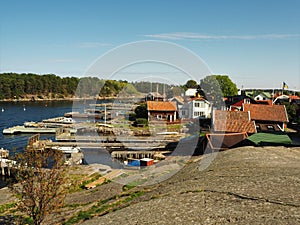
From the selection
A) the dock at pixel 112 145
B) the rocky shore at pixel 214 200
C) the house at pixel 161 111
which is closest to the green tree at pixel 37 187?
the rocky shore at pixel 214 200

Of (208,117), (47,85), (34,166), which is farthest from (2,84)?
(34,166)

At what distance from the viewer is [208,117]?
54188 mm

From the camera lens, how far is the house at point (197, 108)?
52844 mm

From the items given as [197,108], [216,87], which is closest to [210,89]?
[216,87]

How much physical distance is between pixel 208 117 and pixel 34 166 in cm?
4203

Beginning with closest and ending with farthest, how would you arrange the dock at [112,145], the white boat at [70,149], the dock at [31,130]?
the white boat at [70,149]
the dock at [112,145]
the dock at [31,130]

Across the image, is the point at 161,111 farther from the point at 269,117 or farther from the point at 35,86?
the point at 35,86

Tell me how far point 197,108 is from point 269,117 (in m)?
15.2

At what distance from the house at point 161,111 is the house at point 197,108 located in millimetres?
2452

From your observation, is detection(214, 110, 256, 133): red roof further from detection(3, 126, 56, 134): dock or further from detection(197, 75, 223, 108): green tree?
detection(3, 126, 56, 134): dock

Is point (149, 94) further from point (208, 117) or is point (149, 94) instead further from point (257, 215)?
point (257, 215)

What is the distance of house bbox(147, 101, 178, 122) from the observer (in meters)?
53.5

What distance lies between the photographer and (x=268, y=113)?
40.2m

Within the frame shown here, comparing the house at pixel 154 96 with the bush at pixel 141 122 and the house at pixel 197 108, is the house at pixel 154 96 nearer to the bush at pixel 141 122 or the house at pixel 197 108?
the house at pixel 197 108
